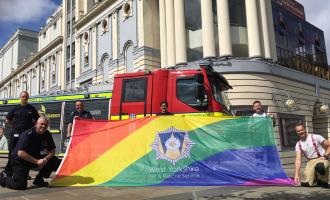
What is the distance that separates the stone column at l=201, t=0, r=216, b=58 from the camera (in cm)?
2512

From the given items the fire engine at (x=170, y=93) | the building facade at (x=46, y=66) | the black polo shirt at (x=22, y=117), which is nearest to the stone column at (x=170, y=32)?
the fire engine at (x=170, y=93)

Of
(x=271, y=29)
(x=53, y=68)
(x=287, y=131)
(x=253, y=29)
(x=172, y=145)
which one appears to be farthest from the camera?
(x=53, y=68)

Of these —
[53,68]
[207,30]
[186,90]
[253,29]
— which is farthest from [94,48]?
[186,90]

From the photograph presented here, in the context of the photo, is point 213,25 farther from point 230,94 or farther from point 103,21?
point 103,21

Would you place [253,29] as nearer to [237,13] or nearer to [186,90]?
[237,13]

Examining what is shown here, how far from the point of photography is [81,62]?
38219 millimetres

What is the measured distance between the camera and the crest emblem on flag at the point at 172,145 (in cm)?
788

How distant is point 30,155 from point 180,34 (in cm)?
2050

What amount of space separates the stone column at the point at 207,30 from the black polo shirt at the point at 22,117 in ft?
59.1

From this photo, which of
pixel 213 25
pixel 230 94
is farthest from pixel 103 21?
pixel 230 94

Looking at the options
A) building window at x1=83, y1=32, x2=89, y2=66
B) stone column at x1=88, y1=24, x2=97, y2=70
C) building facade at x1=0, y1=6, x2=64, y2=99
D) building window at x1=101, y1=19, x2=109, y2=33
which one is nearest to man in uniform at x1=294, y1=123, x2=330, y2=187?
building window at x1=101, y1=19, x2=109, y2=33

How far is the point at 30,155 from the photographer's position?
709 centimetres

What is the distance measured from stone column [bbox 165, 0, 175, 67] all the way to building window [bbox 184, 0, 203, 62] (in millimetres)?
1157

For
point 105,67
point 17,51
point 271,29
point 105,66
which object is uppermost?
point 17,51
